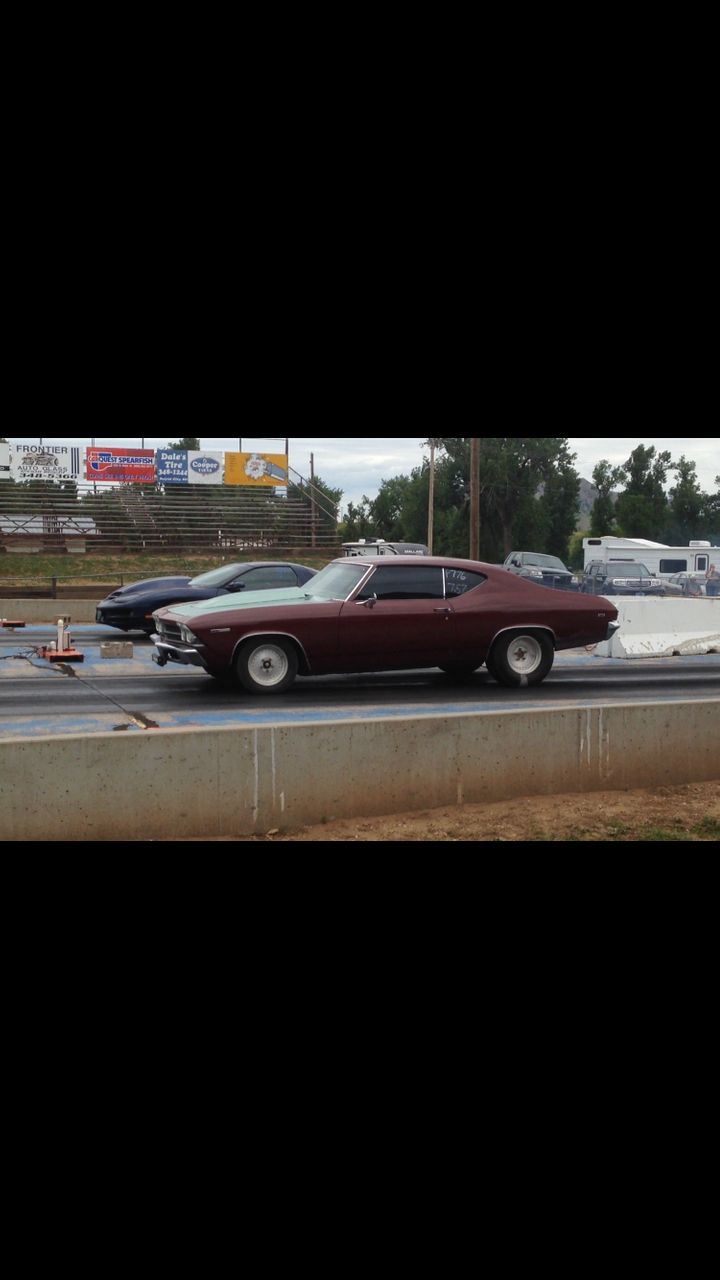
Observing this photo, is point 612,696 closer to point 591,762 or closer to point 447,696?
point 447,696

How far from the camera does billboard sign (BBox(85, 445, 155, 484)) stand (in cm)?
903

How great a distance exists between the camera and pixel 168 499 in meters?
11.0

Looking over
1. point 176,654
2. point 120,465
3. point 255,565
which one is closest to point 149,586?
point 255,565

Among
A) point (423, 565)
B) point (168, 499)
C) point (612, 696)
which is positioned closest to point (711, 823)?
point (612, 696)

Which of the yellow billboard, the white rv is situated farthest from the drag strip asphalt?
the yellow billboard

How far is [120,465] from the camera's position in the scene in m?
9.73

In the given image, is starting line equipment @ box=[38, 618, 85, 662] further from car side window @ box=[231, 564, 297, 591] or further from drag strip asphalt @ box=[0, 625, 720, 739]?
car side window @ box=[231, 564, 297, 591]

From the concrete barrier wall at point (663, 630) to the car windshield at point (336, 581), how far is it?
407 centimetres

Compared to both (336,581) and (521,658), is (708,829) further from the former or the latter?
(336,581)

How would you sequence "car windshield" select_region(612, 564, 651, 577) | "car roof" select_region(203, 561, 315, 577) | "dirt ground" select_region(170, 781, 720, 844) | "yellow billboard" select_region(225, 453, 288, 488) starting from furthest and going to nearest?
1. "car windshield" select_region(612, 564, 651, 577)
2. "car roof" select_region(203, 561, 315, 577)
3. "yellow billboard" select_region(225, 453, 288, 488)
4. "dirt ground" select_region(170, 781, 720, 844)

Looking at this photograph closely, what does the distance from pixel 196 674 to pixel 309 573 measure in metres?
1.63

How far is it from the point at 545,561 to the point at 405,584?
5.64 ft

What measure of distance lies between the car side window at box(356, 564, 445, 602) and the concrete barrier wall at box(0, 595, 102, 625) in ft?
19.6

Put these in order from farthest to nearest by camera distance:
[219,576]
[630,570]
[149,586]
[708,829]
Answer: [630,570], [149,586], [219,576], [708,829]
